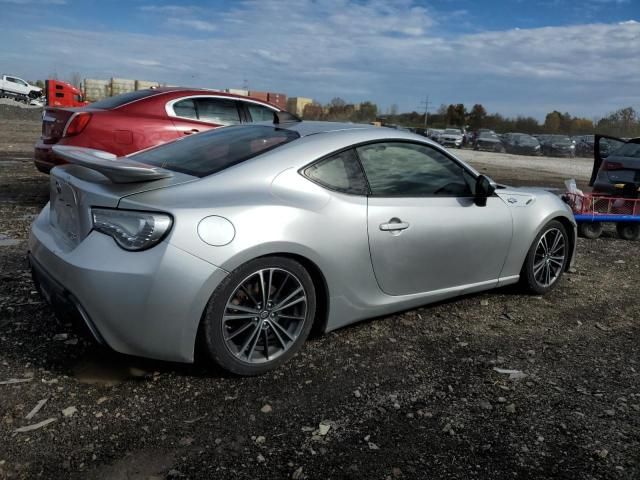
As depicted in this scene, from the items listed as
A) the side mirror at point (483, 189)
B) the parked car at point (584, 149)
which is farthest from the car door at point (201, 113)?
the parked car at point (584, 149)

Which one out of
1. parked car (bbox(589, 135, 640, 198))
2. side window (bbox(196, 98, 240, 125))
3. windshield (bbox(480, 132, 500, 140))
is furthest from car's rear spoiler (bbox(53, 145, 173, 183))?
windshield (bbox(480, 132, 500, 140))

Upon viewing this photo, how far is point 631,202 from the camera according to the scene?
7.82m

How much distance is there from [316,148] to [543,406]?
196 cm

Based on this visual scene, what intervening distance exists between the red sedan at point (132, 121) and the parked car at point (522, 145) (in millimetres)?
31759

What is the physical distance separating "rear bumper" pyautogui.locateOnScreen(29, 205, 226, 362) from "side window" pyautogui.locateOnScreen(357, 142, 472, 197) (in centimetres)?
135

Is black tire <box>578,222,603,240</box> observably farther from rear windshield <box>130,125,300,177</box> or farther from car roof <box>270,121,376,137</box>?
rear windshield <box>130,125,300,177</box>

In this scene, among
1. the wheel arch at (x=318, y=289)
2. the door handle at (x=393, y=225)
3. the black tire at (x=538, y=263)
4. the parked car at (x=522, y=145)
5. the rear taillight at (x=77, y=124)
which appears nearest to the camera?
the wheel arch at (x=318, y=289)

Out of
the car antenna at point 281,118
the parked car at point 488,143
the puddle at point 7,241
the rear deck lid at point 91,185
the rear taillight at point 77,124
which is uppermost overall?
the parked car at point 488,143

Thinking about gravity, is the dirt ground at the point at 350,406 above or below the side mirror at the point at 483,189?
below

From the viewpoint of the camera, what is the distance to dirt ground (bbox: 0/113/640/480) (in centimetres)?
243

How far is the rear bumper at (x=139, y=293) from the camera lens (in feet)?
8.88

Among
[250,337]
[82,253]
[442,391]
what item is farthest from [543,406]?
[82,253]

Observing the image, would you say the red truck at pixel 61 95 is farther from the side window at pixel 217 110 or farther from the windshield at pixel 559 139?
the windshield at pixel 559 139

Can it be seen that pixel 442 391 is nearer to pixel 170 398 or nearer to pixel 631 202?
pixel 170 398
